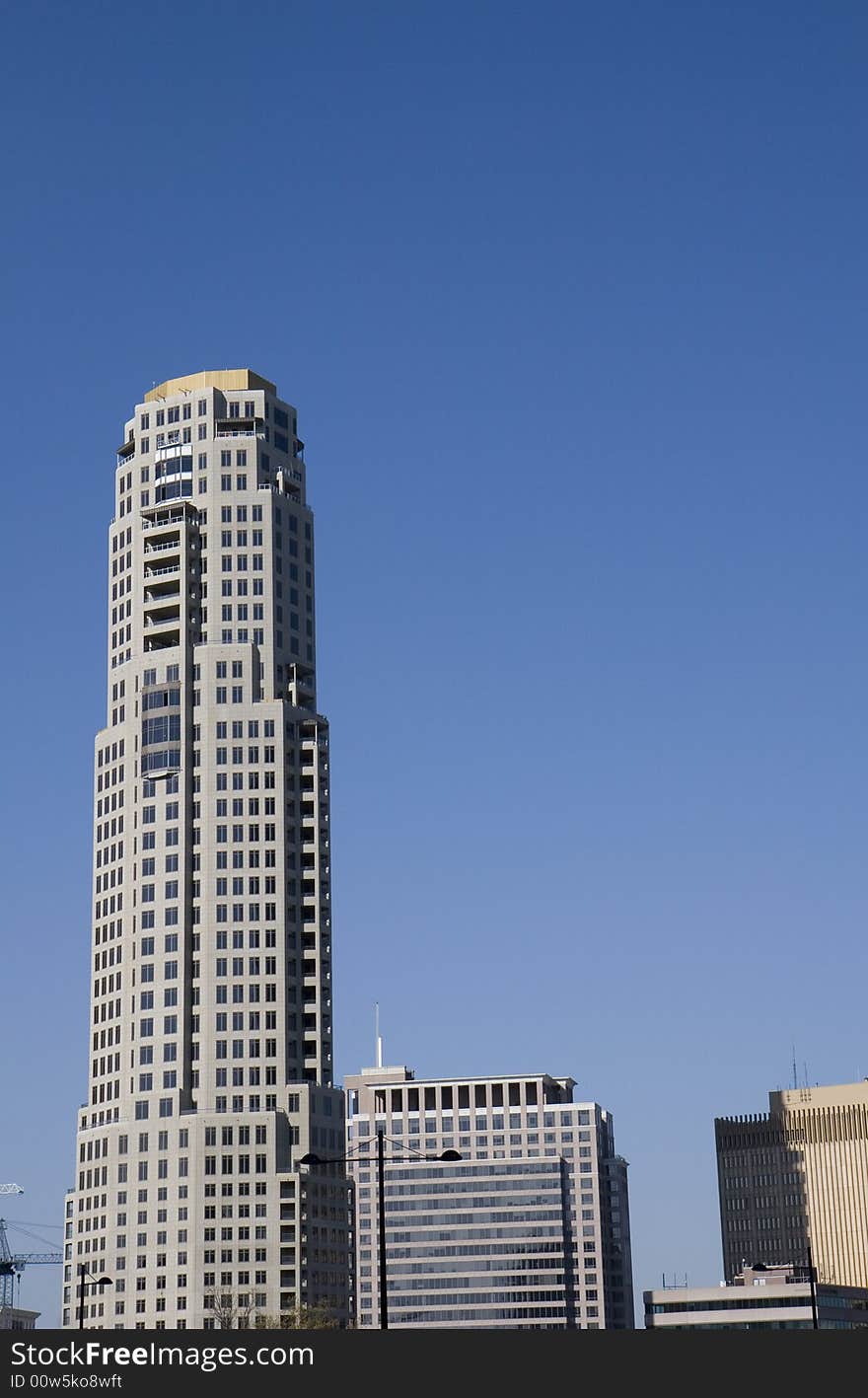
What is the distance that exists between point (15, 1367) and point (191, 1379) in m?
4.28

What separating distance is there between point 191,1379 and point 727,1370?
13.8 m

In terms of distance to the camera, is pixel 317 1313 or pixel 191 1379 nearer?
pixel 191 1379

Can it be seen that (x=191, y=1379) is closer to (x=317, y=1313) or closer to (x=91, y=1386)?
(x=91, y=1386)

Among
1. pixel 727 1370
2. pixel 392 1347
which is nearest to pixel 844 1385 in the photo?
pixel 727 1370

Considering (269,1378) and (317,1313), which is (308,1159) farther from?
(317,1313)

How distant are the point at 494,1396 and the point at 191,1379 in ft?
25.0

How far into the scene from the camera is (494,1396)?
168 feet

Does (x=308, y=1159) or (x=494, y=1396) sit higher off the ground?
(x=308, y=1159)

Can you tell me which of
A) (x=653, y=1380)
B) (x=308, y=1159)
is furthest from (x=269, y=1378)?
(x=308, y=1159)

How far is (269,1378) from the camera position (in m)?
50.2

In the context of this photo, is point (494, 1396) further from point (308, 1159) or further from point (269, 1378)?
point (308, 1159)

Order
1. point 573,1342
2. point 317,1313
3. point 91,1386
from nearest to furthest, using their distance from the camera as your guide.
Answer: point 91,1386, point 573,1342, point 317,1313

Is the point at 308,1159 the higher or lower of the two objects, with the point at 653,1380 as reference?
higher

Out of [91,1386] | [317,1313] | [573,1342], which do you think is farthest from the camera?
[317,1313]
